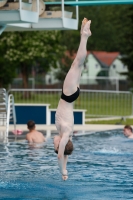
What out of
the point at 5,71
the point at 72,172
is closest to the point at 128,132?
A: the point at 72,172

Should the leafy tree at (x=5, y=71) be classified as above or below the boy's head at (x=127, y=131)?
below

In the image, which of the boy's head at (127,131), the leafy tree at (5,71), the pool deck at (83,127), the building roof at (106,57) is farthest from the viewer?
the building roof at (106,57)

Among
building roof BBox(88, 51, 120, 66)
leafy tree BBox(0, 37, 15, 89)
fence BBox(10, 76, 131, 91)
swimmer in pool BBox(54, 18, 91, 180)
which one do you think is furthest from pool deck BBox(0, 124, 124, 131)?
building roof BBox(88, 51, 120, 66)

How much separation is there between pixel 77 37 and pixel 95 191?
83324mm

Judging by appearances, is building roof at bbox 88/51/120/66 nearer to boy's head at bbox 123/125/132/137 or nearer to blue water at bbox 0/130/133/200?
boy's head at bbox 123/125/132/137

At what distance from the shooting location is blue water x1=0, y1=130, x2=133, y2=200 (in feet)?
35.6

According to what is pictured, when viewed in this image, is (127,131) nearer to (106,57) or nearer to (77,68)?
(77,68)

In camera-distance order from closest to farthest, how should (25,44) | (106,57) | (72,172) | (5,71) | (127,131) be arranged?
(72,172) → (127,131) → (25,44) → (5,71) → (106,57)

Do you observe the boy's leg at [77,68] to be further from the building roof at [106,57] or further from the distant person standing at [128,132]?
the building roof at [106,57]

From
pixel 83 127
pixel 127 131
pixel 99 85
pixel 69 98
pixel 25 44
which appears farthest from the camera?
pixel 99 85

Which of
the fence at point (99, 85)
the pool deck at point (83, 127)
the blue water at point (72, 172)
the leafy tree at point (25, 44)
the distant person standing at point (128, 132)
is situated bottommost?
the fence at point (99, 85)

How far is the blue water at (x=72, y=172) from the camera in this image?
10.9m

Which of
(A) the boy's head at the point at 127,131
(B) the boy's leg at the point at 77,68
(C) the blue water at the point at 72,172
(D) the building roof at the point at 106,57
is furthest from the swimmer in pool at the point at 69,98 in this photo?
(D) the building roof at the point at 106,57

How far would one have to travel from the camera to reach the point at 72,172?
44.1ft
